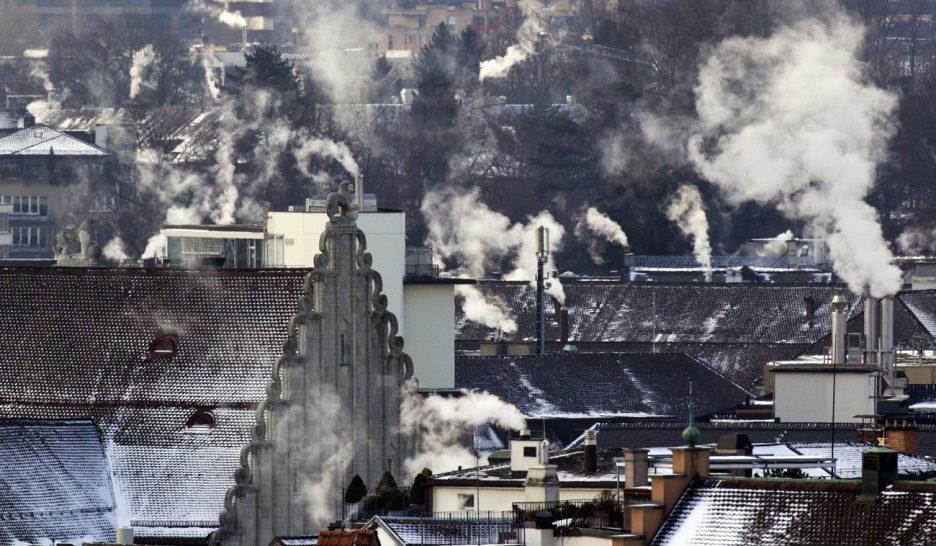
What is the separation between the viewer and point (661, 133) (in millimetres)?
191875

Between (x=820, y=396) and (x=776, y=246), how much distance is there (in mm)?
73472

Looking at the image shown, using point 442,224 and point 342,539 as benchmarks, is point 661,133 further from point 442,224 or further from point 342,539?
point 342,539

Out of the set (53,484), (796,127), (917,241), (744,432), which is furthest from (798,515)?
(917,241)

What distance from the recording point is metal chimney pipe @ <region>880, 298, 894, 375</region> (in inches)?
4478

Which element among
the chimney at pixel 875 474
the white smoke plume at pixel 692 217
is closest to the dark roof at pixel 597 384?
the chimney at pixel 875 474

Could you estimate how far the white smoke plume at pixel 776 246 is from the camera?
580 feet

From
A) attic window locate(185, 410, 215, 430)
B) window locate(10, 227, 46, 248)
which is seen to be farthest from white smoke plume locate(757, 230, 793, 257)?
attic window locate(185, 410, 215, 430)

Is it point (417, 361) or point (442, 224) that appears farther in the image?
point (442, 224)

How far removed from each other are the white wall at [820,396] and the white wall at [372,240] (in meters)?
8.40

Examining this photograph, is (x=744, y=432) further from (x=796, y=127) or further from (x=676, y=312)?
(x=796, y=127)

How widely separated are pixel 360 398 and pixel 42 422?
6842 millimetres

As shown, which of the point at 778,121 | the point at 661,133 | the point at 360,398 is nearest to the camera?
the point at 360,398

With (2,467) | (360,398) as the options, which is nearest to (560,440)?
(360,398)

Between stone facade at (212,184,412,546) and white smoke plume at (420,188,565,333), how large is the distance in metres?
60.2
